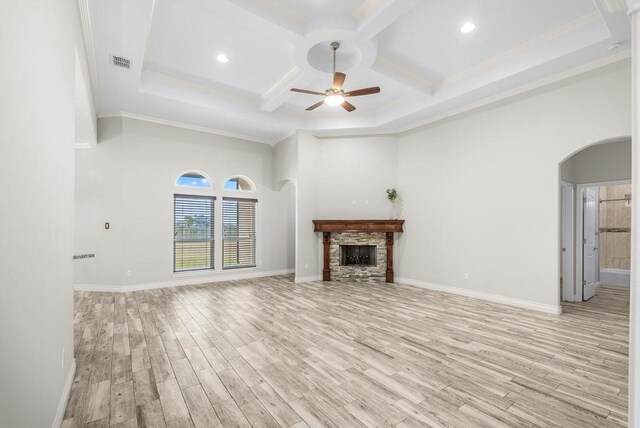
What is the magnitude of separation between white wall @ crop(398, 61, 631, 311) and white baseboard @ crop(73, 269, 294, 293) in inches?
138

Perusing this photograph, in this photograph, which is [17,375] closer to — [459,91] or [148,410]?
[148,410]

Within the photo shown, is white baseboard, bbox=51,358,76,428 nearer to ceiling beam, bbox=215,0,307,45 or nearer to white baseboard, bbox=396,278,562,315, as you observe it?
ceiling beam, bbox=215,0,307,45

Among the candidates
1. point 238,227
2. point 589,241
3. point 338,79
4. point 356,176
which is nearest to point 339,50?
point 338,79

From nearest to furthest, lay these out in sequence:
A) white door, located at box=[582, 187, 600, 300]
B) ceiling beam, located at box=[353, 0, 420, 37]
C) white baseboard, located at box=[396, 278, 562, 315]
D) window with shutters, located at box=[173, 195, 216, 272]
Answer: ceiling beam, located at box=[353, 0, 420, 37]
white baseboard, located at box=[396, 278, 562, 315]
white door, located at box=[582, 187, 600, 300]
window with shutters, located at box=[173, 195, 216, 272]

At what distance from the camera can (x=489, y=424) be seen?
6.49 feet

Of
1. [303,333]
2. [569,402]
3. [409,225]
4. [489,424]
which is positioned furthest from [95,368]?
[409,225]

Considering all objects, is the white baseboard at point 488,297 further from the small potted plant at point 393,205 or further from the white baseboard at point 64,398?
the white baseboard at point 64,398

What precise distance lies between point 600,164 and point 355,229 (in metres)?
4.62

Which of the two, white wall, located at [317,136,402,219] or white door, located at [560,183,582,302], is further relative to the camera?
white wall, located at [317,136,402,219]

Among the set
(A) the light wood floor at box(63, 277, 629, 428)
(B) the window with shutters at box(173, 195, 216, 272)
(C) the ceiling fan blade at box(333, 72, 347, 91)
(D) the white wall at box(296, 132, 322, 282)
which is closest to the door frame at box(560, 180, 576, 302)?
(A) the light wood floor at box(63, 277, 629, 428)

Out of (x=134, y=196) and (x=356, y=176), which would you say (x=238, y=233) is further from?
(x=356, y=176)

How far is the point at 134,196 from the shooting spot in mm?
5824

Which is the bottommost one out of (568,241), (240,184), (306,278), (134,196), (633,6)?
(306,278)

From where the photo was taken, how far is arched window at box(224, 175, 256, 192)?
715 cm
